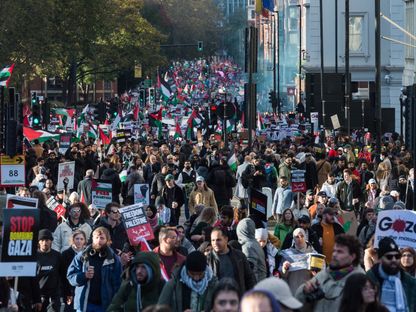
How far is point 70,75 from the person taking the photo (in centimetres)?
9894

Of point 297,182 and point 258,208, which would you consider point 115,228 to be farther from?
point 297,182

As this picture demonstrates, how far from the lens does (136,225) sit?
16406 millimetres

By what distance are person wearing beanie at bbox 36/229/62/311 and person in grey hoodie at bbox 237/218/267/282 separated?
70.7 inches

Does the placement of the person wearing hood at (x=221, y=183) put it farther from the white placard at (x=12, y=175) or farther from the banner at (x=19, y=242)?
the banner at (x=19, y=242)

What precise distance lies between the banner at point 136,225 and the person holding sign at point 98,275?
2.11 m

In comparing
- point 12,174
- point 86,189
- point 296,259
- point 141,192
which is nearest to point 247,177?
point 141,192

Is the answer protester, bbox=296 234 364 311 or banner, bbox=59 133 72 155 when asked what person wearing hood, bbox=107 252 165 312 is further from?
banner, bbox=59 133 72 155

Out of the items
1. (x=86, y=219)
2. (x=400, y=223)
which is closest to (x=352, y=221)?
(x=86, y=219)

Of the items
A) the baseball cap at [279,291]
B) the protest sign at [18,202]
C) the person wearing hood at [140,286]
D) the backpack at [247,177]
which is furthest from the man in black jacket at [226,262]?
the backpack at [247,177]

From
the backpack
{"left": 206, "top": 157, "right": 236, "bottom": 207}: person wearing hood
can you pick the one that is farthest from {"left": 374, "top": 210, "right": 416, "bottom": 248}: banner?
the backpack

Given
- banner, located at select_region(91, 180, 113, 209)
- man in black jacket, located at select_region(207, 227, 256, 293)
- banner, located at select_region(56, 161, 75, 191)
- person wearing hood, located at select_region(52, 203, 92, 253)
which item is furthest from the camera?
banner, located at select_region(56, 161, 75, 191)

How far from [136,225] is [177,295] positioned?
4.59 meters

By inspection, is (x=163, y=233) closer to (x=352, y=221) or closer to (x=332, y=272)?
(x=332, y=272)

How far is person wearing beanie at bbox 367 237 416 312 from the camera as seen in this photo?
11.3 m
